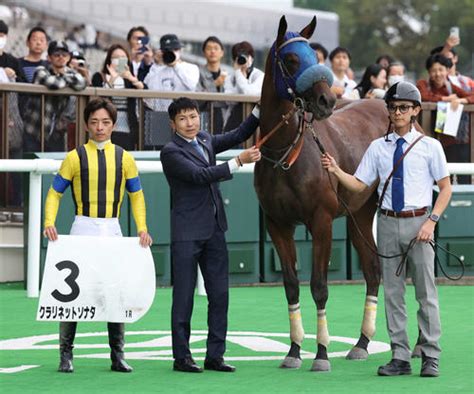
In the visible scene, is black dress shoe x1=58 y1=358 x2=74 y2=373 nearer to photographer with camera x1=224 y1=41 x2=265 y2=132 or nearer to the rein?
the rein

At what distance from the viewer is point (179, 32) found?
36.7 metres

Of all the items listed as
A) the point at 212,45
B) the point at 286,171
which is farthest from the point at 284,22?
the point at 212,45

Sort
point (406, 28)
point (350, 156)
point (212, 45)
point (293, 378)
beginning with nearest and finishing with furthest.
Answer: point (293, 378)
point (350, 156)
point (212, 45)
point (406, 28)

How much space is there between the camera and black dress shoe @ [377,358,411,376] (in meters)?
8.39

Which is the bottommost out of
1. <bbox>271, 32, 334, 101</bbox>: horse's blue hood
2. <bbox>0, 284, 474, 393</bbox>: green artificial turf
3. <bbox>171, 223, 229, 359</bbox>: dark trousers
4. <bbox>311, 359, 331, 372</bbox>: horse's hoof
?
<bbox>0, 284, 474, 393</bbox>: green artificial turf

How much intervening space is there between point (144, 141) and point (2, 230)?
1.71 m

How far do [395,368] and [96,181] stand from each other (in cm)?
220

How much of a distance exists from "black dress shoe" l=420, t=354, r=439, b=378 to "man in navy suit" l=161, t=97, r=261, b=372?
1217 mm

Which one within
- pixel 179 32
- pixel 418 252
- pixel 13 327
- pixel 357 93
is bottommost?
pixel 13 327

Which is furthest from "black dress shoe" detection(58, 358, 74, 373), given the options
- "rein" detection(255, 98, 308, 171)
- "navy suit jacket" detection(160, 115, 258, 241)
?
Result: "rein" detection(255, 98, 308, 171)

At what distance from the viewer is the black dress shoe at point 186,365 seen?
8.55 meters

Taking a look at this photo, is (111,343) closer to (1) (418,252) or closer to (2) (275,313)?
(1) (418,252)

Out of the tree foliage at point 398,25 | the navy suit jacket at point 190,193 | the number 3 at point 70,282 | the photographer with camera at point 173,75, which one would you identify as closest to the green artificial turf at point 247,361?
the number 3 at point 70,282

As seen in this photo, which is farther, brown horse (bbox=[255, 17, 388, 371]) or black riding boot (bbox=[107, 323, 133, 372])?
brown horse (bbox=[255, 17, 388, 371])
